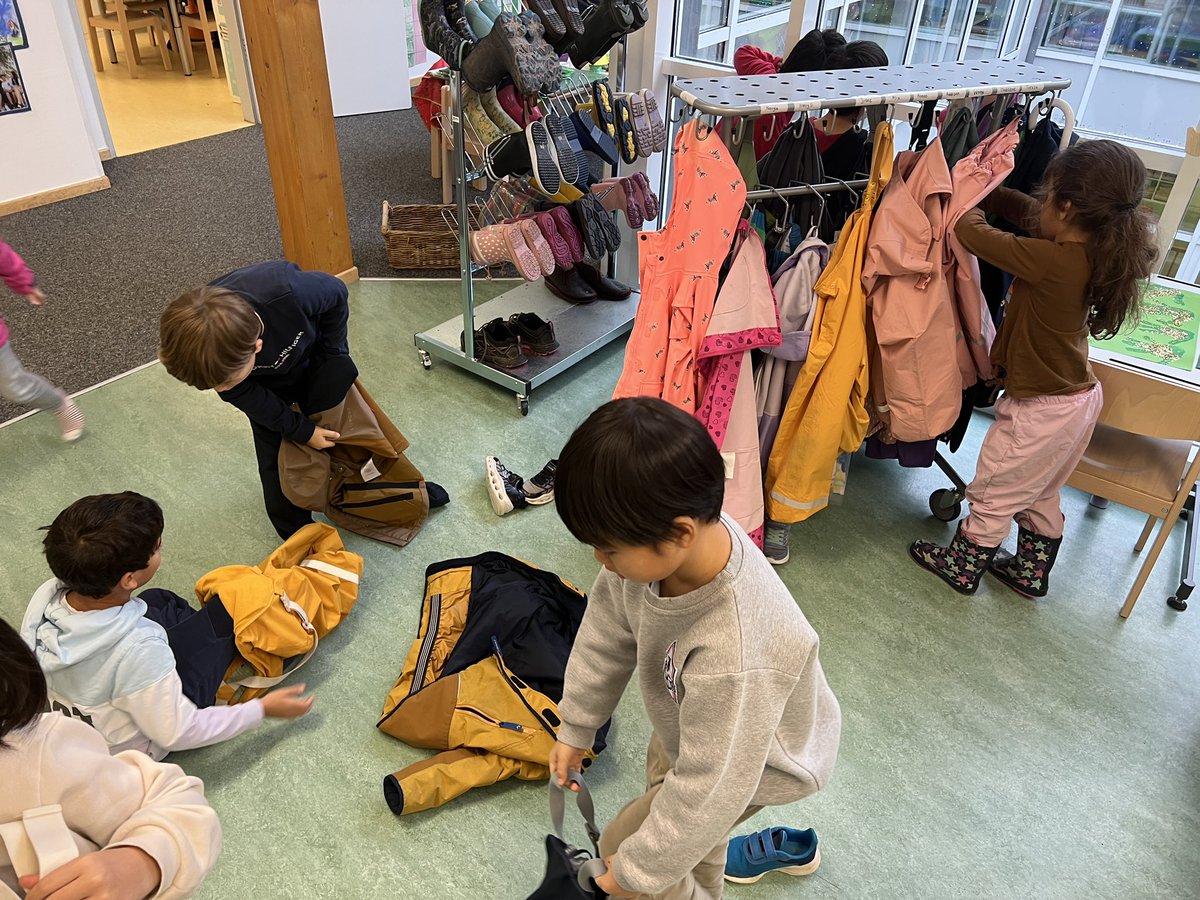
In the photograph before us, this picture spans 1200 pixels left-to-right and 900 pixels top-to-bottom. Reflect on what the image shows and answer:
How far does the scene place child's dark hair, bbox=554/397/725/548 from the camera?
0.97 meters

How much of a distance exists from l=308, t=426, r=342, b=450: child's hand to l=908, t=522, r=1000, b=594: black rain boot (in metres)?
1.82

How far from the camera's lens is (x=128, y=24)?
688 centimetres

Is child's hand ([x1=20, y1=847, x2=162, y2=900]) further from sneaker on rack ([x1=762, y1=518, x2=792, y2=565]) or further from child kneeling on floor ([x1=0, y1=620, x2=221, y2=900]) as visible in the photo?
sneaker on rack ([x1=762, y1=518, x2=792, y2=565])

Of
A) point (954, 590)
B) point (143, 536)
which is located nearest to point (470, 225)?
point (143, 536)

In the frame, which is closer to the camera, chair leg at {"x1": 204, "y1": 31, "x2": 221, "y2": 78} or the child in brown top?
the child in brown top

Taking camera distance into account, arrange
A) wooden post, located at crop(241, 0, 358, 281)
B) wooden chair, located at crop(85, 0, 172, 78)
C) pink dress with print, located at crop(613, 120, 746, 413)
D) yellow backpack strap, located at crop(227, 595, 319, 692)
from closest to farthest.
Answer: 1. pink dress with print, located at crop(613, 120, 746, 413)
2. yellow backpack strap, located at crop(227, 595, 319, 692)
3. wooden post, located at crop(241, 0, 358, 281)
4. wooden chair, located at crop(85, 0, 172, 78)

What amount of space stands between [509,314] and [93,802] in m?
2.79

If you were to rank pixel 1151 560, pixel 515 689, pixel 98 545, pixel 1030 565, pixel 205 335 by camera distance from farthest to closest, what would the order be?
pixel 1030 565 → pixel 1151 560 → pixel 515 689 → pixel 205 335 → pixel 98 545

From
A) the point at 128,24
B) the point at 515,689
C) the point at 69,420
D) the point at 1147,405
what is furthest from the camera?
the point at 128,24

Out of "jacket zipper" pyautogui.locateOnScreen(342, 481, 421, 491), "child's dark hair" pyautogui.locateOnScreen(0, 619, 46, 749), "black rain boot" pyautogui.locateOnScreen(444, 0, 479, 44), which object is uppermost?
"black rain boot" pyautogui.locateOnScreen(444, 0, 479, 44)

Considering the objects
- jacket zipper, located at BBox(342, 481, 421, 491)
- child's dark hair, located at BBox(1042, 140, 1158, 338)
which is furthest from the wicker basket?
child's dark hair, located at BBox(1042, 140, 1158, 338)

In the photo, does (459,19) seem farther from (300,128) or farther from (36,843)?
(36,843)

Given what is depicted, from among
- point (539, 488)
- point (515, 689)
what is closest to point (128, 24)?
point (539, 488)

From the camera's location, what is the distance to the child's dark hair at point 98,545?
63.6 inches
